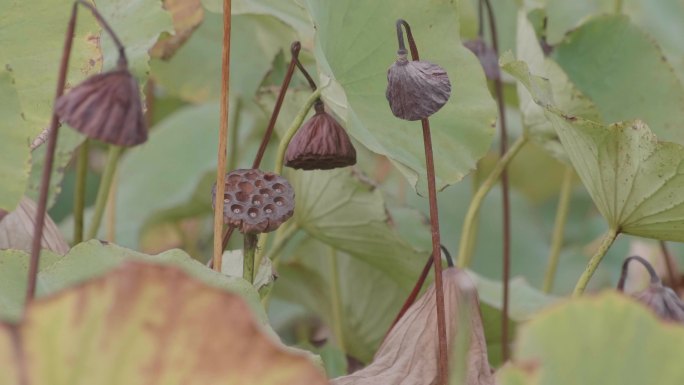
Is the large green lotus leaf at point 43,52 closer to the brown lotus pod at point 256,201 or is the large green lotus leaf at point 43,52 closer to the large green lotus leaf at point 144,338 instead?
the brown lotus pod at point 256,201

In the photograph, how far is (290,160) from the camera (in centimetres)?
80

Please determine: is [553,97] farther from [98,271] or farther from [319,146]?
[98,271]

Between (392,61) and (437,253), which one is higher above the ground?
(392,61)

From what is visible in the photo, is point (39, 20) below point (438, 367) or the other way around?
the other way around

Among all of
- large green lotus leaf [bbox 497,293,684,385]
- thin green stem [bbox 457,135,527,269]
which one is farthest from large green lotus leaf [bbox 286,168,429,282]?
large green lotus leaf [bbox 497,293,684,385]

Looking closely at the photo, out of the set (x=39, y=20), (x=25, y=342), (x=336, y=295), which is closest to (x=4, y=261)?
(x=39, y=20)

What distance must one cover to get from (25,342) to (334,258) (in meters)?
0.71

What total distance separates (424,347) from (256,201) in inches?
5.8

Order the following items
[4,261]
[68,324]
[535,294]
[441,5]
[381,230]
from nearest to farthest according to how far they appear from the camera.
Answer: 1. [68,324]
2. [4,261]
3. [441,5]
4. [381,230]
5. [535,294]

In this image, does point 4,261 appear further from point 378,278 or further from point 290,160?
point 378,278

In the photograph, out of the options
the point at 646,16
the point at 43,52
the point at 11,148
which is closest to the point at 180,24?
the point at 43,52

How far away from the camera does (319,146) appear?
2.60 ft

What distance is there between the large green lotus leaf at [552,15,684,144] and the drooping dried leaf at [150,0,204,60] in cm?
35

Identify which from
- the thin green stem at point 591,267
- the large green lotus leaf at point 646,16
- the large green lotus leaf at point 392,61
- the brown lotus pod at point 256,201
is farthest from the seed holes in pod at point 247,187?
the large green lotus leaf at point 646,16
